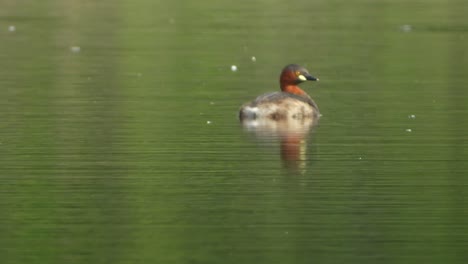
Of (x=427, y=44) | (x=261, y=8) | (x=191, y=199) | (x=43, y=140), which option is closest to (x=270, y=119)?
(x=43, y=140)

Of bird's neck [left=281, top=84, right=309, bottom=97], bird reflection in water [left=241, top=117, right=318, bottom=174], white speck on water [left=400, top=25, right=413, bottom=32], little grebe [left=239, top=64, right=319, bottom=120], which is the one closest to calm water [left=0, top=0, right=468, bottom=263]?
bird reflection in water [left=241, top=117, right=318, bottom=174]

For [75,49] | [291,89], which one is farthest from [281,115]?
[75,49]

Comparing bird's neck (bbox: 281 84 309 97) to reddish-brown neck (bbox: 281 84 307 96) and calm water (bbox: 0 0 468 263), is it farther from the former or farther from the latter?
calm water (bbox: 0 0 468 263)

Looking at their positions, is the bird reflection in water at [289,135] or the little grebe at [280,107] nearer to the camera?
the bird reflection in water at [289,135]

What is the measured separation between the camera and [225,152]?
13.1 m

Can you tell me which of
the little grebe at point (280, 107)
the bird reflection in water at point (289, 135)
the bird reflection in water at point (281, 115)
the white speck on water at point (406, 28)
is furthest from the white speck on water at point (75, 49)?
the bird reflection in water at point (289, 135)

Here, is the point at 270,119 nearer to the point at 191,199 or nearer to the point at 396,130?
the point at 396,130

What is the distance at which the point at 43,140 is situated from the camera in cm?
1377

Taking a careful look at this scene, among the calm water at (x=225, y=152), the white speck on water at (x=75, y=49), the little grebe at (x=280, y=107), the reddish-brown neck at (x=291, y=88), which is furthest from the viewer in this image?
the white speck on water at (x=75, y=49)

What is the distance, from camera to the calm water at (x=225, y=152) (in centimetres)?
952

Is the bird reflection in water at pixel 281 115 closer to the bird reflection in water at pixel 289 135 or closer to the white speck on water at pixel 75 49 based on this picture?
the bird reflection in water at pixel 289 135

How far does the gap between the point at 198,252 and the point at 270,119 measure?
263 inches

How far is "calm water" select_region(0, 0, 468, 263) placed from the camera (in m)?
9.52

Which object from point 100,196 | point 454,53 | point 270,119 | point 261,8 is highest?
point 100,196
